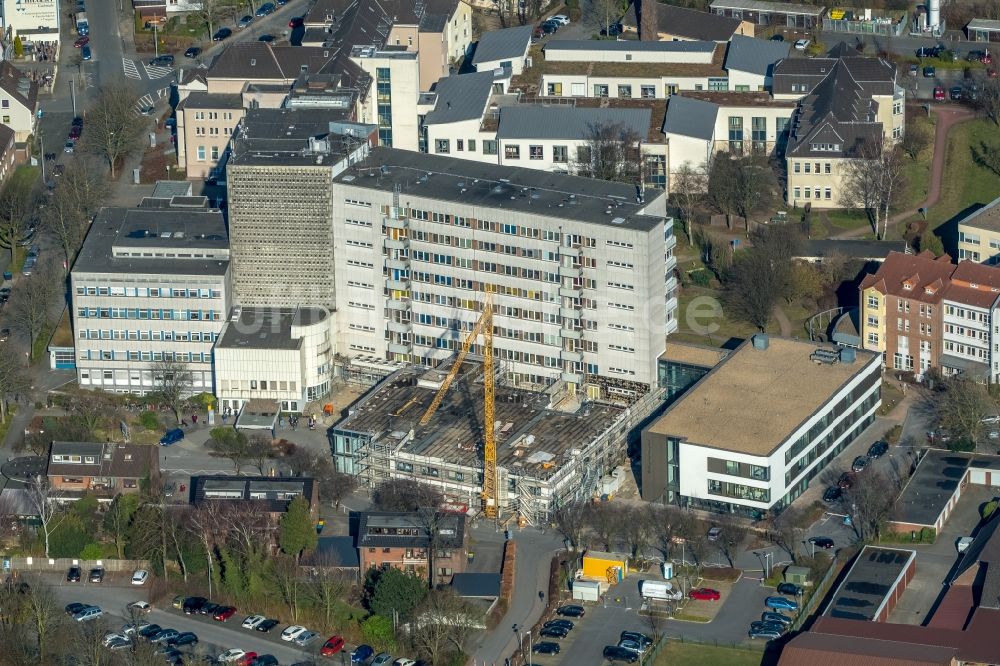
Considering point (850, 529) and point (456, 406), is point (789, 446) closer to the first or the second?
point (850, 529)

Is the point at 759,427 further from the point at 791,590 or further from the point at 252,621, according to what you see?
the point at 252,621

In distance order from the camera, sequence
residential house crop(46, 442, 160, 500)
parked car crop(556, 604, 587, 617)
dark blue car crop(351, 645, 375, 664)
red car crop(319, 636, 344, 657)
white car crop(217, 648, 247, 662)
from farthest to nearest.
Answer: residential house crop(46, 442, 160, 500) → parked car crop(556, 604, 587, 617) → red car crop(319, 636, 344, 657) → dark blue car crop(351, 645, 375, 664) → white car crop(217, 648, 247, 662)

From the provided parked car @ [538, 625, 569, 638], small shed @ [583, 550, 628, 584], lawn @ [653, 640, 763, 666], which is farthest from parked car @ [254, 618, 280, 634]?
lawn @ [653, 640, 763, 666]

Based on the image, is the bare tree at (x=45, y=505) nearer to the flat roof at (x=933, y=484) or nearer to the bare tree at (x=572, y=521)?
the bare tree at (x=572, y=521)

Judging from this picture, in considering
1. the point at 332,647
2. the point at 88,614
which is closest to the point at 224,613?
the point at 332,647

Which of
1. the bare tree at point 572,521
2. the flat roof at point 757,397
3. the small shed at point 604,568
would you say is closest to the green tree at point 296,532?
the bare tree at point 572,521

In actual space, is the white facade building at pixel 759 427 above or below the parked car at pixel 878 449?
above

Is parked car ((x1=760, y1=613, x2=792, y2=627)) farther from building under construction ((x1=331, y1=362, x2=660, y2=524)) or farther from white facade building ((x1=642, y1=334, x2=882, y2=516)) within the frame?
building under construction ((x1=331, y1=362, x2=660, y2=524))
